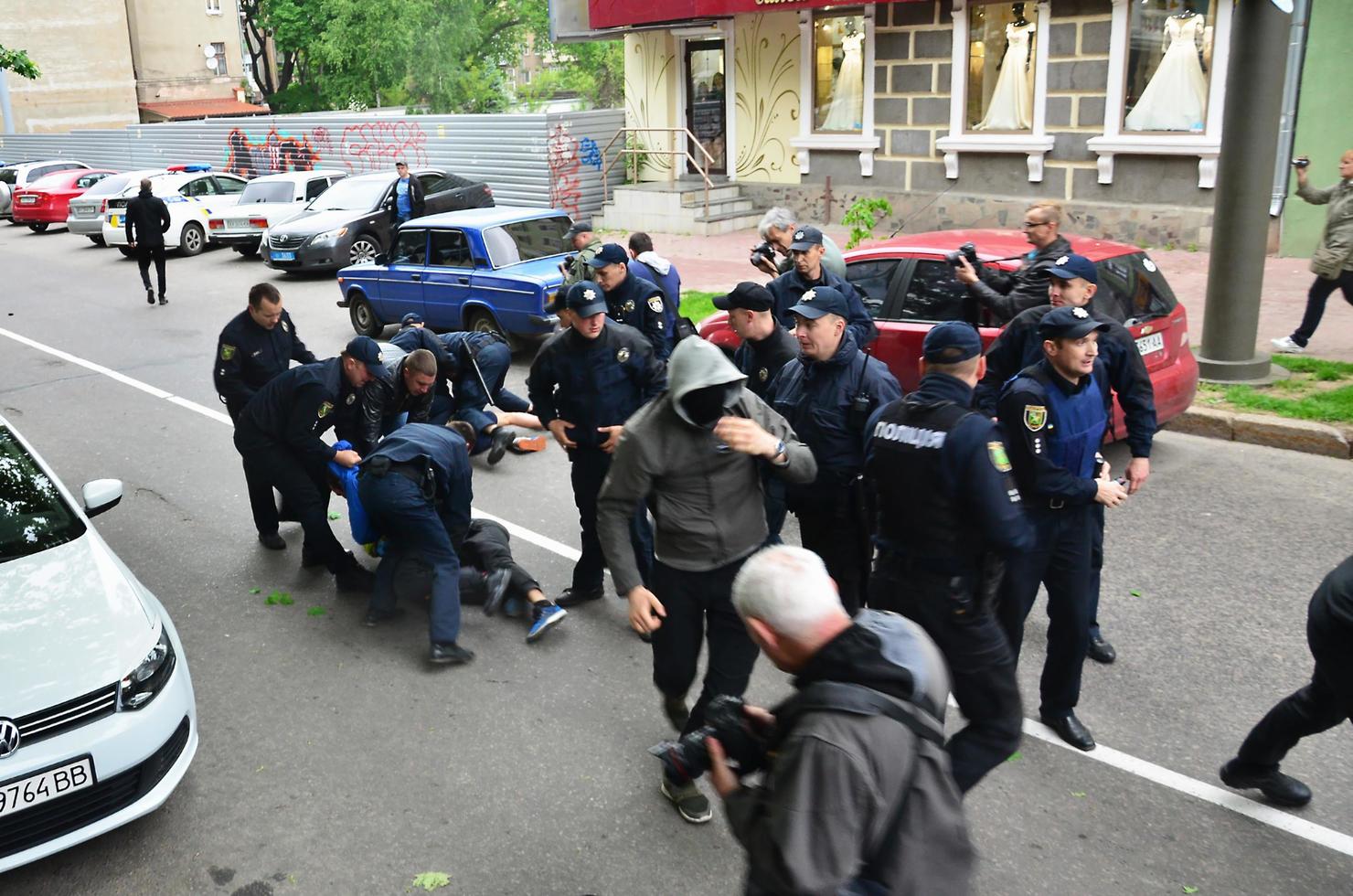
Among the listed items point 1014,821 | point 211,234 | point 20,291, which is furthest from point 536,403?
point 211,234

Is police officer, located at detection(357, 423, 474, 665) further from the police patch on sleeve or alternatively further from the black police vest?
the police patch on sleeve

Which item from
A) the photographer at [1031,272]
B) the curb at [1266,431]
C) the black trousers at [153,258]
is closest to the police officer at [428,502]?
the photographer at [1031,272]

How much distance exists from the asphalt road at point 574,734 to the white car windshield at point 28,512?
1.11 m

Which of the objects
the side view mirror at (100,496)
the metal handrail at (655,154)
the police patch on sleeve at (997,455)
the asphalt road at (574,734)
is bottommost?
the asphalt road at (574,734)

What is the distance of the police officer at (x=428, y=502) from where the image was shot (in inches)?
236

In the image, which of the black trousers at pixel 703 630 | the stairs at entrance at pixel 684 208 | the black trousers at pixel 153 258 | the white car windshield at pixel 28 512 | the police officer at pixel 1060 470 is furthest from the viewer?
the stairs at entrance at pixel 684 208

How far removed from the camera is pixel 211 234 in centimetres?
2264

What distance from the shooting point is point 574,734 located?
533 centimetres

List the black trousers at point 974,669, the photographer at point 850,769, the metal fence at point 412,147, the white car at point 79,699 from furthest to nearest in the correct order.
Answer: the metal fence at point 412,147 < the white car at point 79,699 < the black trousers at point 974,669 < the photographer at point 850,769

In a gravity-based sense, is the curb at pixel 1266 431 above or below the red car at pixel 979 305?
below

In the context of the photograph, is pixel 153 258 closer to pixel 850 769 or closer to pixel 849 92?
pixel 849 92

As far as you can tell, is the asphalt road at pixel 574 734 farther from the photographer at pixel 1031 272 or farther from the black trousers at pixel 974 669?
the photographer at pixel 1031 272

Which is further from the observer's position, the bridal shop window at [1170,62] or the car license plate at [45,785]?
the bridal shop window at [1170,62]

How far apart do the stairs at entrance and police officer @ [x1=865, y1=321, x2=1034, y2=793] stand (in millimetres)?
16527
